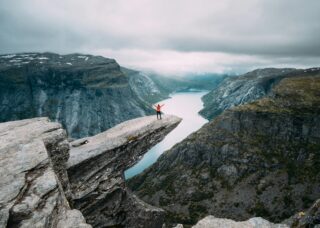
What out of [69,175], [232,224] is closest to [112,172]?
[69,175]

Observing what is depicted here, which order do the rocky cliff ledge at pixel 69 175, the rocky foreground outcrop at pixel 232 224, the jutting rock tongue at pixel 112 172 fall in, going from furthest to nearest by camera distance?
1. the jutting rock tongue at pixel 112 172
2. the rocky foreground outcrop at pixel 232 224
3. the rocky cliff ledge at pixel 69 175

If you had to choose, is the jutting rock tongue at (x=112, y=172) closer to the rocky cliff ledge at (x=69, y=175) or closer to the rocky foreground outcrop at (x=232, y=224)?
the rocky cliff ledge at (x=69, y=175)

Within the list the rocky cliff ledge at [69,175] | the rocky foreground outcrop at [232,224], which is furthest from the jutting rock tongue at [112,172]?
the rocky foreground outcrop at [232,224]

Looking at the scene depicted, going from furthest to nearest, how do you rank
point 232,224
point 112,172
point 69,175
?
point 112,172 < point 69,175 < point 232,224

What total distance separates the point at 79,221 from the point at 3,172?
8.57 m

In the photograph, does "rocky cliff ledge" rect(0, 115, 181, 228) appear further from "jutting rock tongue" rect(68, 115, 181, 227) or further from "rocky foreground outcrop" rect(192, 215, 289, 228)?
"rocky foreground outcrop" rect(192, 215, 289, 228)

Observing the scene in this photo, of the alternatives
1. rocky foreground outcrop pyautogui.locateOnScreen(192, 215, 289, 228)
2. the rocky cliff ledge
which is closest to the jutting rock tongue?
the rocky cliff ledge

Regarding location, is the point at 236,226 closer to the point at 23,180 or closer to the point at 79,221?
the point at 79,221

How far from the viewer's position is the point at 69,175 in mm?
52312

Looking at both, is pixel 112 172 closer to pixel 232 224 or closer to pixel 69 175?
pixel 69 175

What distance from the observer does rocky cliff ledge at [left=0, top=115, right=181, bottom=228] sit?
30625mm

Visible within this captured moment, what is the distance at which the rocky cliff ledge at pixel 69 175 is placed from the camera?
30625mm

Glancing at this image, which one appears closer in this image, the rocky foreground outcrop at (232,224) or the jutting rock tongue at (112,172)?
the rocky foreground outcrop at (232,224)

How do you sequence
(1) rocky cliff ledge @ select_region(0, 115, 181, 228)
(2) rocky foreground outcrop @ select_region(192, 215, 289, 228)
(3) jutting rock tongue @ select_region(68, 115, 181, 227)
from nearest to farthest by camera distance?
(1) rocky cliff ledge @ select_region(0, 115, 181, 228) < (2) rocky foreground outcrop @ select_region(192, 215, 289, 228) < (3) jutting rock tongue @ select_region(68, 115, 181, 227)
